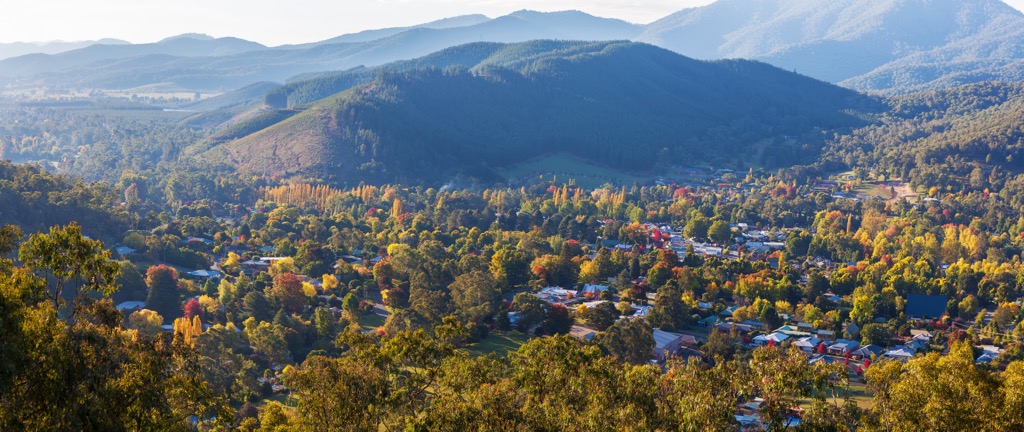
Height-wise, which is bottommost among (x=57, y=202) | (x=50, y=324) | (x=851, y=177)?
(x=851, y=177)

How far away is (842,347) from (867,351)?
6.08ft

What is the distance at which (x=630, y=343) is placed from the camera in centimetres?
5916

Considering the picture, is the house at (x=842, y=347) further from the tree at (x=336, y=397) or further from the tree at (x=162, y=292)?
the tree at (x=162, y=292)

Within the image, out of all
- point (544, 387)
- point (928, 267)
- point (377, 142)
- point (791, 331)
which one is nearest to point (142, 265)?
point (791, 331)

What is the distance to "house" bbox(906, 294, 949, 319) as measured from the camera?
7612 cm

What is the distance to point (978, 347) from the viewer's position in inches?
2547

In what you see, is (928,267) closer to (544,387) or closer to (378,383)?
(544,387)

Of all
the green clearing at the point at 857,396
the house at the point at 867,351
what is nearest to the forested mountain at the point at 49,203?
the house at the point at 867,351

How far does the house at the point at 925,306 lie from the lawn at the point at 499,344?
3307cm

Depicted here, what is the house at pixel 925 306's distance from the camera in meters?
76.1

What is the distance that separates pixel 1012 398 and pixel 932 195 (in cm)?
13765

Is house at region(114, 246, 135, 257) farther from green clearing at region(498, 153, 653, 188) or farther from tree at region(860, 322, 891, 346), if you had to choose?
green clearing at region(498, 153, 653, 188)

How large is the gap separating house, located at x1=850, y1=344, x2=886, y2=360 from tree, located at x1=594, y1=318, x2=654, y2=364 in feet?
49.4

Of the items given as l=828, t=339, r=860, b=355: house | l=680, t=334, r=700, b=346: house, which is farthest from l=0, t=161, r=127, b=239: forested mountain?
l=828, t=339, r=860, b=355: house
